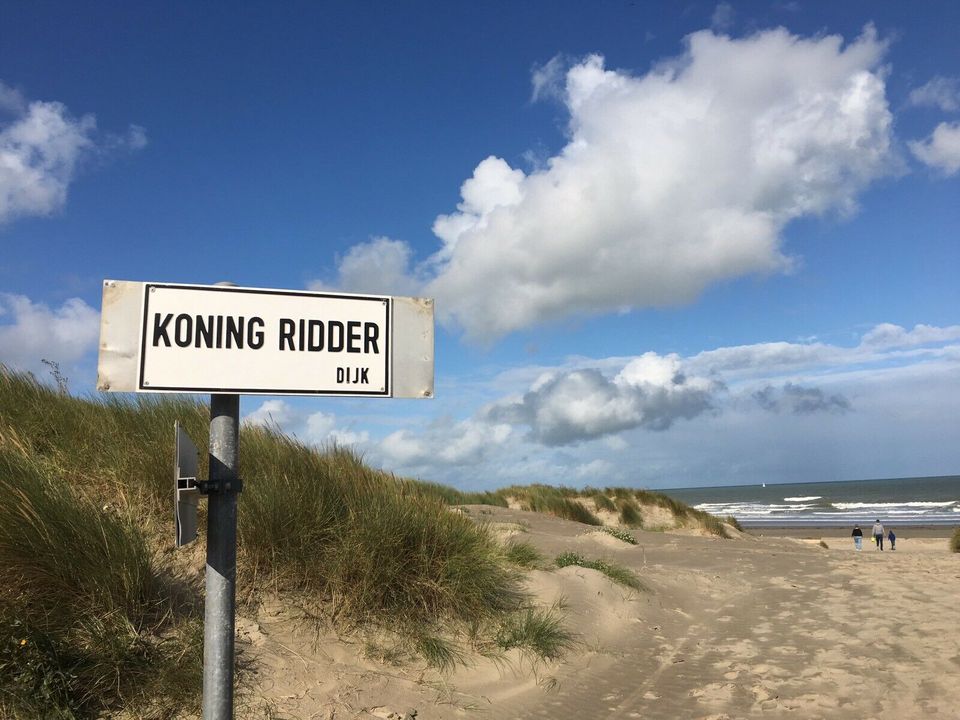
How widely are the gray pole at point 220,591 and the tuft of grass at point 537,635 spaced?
4.09 meters

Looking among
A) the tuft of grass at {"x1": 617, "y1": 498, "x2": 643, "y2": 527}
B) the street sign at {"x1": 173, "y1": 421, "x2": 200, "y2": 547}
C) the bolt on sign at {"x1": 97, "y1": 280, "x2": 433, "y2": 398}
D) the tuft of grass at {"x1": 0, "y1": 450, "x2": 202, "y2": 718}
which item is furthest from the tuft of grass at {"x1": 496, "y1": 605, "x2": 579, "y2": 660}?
the tuft of grass at {"x1": 617, "y1": 498, "x2": 643, "y2": 527}

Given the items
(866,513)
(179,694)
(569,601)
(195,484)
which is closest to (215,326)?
(195,484)

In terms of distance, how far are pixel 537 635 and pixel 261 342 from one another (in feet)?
16.1

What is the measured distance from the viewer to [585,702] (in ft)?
18.6

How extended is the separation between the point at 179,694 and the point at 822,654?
642cm

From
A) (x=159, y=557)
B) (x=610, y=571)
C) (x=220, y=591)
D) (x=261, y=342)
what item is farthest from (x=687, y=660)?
(x=261, y=342)

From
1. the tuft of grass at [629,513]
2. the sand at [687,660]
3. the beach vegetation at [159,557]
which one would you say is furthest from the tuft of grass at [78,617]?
the tuft of grass at [629,513]

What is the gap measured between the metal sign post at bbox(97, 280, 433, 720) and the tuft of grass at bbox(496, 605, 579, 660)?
417 centimetres

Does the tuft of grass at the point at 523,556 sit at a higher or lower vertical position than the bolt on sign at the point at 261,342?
lower

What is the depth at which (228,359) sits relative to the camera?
2518 millimetres

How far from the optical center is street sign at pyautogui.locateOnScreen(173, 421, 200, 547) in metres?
2.14

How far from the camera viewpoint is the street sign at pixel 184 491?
2143 mm

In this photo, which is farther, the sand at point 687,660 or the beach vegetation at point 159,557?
the sand at point 687,660

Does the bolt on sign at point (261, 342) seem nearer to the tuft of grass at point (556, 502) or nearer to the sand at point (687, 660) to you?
the sand at point (687, 660)
